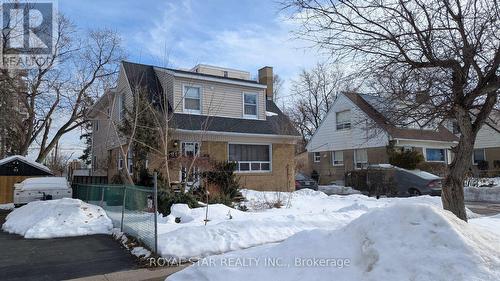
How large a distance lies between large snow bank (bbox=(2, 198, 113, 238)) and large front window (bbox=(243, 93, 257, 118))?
1187cm

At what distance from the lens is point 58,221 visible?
1136 cm

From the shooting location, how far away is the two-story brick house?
66.7 ft

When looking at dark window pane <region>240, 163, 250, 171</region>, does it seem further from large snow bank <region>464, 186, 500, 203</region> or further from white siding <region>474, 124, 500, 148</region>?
white siding <region>474, 124, 500, 148</region>

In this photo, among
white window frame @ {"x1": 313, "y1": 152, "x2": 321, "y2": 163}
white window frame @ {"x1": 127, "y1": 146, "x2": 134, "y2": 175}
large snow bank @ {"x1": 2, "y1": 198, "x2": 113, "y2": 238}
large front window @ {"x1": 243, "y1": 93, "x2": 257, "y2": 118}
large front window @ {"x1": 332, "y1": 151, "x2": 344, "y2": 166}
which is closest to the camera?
large snow bank @ {"x1": 2, "y1": 198, "x2": 113, "y2": 238}

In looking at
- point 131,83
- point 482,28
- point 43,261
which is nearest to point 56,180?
point 131,83

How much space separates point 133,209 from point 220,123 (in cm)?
1205

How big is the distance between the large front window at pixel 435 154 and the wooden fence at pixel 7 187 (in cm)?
2782

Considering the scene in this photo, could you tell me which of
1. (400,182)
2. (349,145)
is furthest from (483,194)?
(349,145)

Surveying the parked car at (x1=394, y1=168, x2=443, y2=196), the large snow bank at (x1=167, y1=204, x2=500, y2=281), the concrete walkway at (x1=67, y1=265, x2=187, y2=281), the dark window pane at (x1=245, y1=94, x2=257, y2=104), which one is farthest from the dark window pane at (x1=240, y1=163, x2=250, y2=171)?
the large snow bank at (x1=167, y1=204, x2=500, y2=281)

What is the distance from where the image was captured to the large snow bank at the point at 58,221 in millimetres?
10703

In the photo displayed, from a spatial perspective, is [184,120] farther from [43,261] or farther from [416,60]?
[416,60]

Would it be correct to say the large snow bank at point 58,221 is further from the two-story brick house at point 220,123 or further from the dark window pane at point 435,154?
the dark window pane at point 435,154

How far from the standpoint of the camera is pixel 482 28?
6.91m

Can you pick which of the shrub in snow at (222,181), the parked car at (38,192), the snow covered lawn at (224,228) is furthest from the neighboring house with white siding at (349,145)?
the parked car at (38,192)
